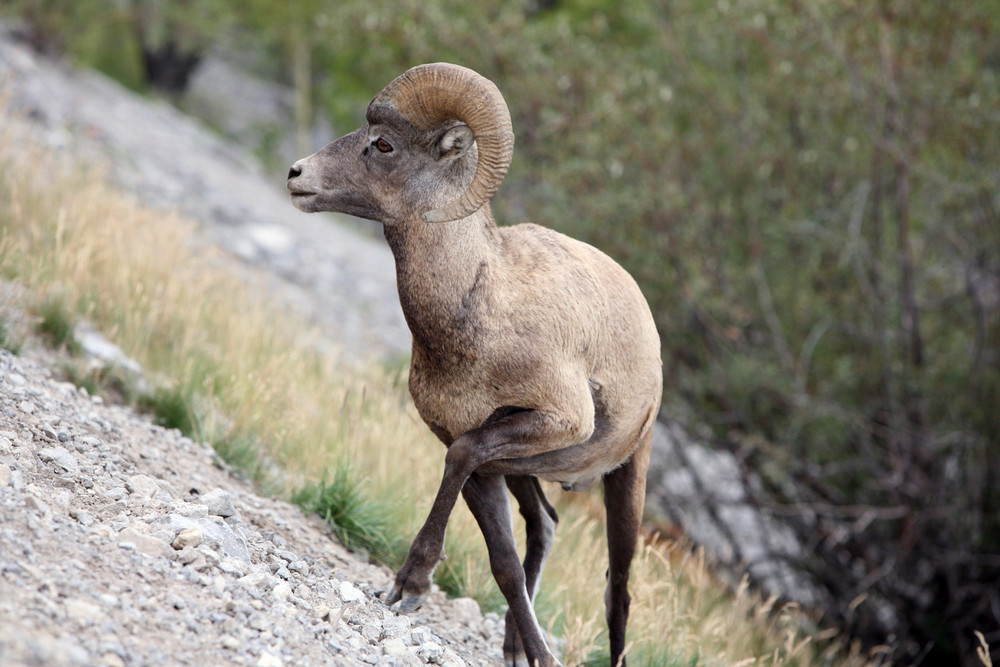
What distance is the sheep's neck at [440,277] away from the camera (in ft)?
12.8

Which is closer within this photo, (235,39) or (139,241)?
(139,241)

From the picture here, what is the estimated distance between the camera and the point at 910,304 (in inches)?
354

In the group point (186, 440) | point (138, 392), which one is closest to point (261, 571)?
point (186, 440)

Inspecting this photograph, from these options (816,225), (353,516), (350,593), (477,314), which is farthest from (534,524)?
(816,225)

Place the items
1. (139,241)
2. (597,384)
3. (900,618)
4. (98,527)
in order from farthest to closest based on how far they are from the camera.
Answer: (900,618) < (139,241) < (597,384) < (98,527)

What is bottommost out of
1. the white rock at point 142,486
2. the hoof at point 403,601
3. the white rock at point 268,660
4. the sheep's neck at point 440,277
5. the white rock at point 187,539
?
the hoof at point 403,601

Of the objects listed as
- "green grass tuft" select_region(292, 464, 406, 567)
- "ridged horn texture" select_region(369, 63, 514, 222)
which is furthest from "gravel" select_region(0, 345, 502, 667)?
"ridged horn texture" select_region(369, 63, 514, 222)

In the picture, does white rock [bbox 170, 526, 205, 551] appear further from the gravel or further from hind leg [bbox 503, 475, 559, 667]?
hind leg [bbox 503, 475, 559, 667]

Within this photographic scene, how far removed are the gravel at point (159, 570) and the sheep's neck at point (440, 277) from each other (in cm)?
113

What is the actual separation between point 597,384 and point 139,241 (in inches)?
201

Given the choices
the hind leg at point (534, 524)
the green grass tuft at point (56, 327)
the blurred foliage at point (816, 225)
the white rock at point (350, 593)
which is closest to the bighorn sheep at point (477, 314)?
the white rock at point (350, 593)

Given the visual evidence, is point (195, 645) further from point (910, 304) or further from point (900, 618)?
point (900, 618)

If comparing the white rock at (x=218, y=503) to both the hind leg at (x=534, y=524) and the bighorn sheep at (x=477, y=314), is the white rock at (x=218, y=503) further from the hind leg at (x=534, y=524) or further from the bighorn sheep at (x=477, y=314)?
the hind leg at (x=534, y=524)

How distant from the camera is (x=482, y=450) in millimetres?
3807
